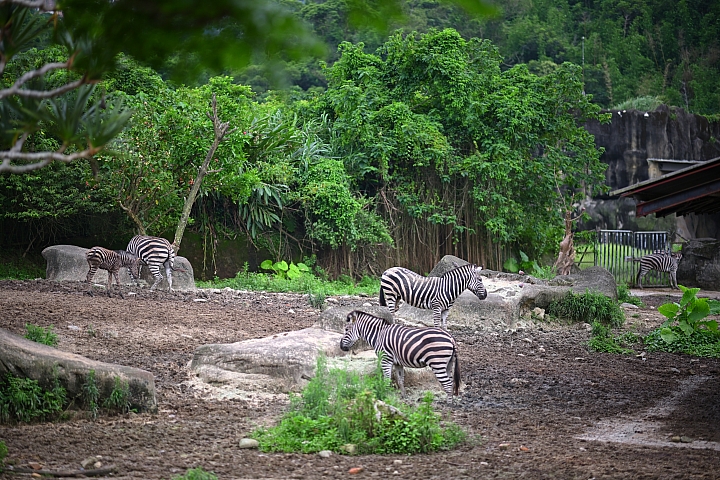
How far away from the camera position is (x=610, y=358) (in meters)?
9.82

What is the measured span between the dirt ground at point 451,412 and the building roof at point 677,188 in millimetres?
1938

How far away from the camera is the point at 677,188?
24.8 feet

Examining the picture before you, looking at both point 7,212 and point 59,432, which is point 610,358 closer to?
point 59,432

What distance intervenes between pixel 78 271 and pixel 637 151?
24.1 meters

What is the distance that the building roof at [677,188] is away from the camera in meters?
7.22

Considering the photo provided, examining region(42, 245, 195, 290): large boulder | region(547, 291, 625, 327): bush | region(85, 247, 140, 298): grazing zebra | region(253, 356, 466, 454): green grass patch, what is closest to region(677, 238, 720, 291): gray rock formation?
region(547, 291, 625, 327): bush

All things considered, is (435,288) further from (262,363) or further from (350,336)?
(262,363)

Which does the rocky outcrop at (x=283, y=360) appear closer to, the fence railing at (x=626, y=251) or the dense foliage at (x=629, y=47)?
the fence railing at (x=626, y=251)

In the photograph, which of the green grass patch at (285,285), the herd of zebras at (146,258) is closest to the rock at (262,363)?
the herd of zebras at (146,258)

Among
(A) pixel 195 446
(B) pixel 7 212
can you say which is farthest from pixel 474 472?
(B) pixel 7 212

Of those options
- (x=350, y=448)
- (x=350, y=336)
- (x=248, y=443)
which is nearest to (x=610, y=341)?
(x=350, y=336)

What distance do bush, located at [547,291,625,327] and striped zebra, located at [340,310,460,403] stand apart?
19.0 feet

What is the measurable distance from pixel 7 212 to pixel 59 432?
425 inches

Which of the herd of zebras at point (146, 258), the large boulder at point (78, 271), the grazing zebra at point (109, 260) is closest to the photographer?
the grazing zebra at point (109, 260)
